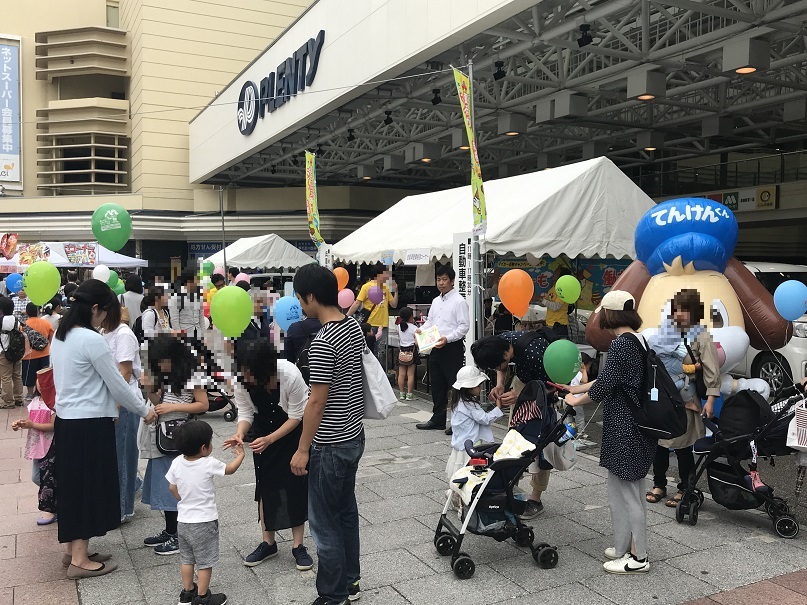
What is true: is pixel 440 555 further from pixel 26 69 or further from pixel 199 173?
pixel 26 69

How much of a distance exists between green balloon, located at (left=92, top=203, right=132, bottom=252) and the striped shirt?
4845 mm

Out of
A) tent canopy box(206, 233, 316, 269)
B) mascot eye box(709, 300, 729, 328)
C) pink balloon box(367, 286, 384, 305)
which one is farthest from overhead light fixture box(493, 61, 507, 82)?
mascot eye box(709, 300, 729, 328)

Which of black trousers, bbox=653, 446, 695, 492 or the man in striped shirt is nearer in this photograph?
the man in striped shirt

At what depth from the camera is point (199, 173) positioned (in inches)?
1042

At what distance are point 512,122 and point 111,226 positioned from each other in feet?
36.6

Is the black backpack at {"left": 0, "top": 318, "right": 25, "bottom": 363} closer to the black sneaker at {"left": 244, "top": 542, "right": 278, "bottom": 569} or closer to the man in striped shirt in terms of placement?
the black sneaker at {"left": 244, "top": 542, "right": 278, "bottom": 569}

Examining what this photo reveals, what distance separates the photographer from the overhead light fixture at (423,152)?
2008 cm

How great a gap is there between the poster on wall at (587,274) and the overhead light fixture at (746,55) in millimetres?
3742

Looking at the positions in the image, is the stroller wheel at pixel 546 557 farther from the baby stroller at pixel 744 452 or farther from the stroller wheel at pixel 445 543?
the baby stroller at pixel 744 452

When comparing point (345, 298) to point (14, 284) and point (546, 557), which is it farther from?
point (14, 284)

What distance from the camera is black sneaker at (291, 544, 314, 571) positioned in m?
4.36

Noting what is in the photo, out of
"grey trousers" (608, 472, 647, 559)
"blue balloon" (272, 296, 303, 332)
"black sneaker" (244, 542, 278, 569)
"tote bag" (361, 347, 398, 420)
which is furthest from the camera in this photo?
"blue balloon" (272, 296, 303, 332)

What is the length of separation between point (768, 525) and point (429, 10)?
9.07 metres

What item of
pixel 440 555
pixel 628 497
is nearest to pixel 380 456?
pixel 440 555
